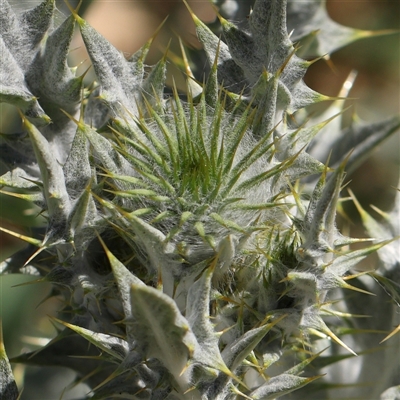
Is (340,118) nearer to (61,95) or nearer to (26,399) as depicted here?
(61,95)

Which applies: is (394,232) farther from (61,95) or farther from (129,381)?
(61,95)

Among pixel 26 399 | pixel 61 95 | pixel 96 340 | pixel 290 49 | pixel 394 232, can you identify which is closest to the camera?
pixel 96 340

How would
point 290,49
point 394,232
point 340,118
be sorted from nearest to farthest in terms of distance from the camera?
point 290,49 < point 394,232 < point 340,118

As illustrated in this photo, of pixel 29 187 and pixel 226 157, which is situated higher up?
pixel 226 157

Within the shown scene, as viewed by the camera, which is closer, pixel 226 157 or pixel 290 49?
pixel 226 157

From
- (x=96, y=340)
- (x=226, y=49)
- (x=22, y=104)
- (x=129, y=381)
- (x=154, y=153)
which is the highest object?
A: (x=226, y=49)

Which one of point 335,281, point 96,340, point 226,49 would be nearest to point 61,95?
point 226,49
